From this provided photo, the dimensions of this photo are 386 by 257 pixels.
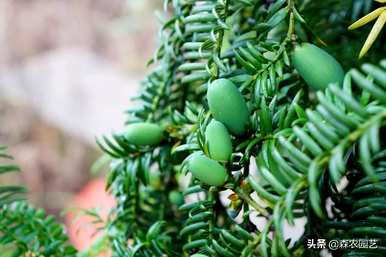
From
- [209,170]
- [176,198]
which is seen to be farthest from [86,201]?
[209,170]

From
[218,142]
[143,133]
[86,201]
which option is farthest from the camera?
[86,201]

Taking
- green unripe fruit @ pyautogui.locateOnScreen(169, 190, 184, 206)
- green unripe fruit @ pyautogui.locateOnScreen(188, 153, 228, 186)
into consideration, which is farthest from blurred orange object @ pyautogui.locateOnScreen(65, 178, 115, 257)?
green unripe fruit @ pyautogui.locateOnScreen(188, 153, 228, 186)

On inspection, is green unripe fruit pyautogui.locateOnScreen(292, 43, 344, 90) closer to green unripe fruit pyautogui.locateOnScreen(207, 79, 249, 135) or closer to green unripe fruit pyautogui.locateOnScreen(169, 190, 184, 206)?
green unripe fruit pyautogui.locateOnScreen(207, 79, 249, 135)

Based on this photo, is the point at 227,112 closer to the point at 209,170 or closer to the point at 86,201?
the point at 209,170

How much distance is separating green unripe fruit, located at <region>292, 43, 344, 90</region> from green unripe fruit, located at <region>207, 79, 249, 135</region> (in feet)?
0.13

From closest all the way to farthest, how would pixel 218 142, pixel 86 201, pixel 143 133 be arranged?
pixel 218 142 → pixel 143 133 → pixel 86 201

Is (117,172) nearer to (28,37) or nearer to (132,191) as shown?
(132,191)

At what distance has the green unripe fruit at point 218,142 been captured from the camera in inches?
12.1

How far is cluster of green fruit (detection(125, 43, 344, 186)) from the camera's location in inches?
12.2

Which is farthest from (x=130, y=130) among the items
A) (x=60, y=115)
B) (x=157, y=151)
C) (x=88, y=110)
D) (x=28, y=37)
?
(x=28, y=37)

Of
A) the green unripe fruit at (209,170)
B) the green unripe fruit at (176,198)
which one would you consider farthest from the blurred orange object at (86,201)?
the green unripe fruit at (209,170)

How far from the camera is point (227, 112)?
1.03 feet

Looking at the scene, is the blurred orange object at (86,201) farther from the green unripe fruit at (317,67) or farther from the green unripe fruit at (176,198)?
the green unripe fruit at (317,67)

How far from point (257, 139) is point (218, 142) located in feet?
0.08
